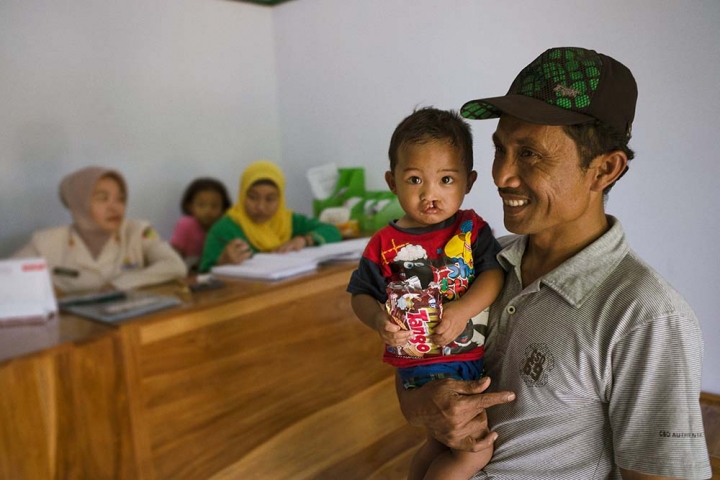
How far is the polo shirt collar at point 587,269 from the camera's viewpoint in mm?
938

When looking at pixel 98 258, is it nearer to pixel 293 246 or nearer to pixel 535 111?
pixel 293 246

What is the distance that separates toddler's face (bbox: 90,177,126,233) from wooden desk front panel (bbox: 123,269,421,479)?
0.95 m

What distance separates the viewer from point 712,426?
6.95ft

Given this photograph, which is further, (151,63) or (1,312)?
(151,63)

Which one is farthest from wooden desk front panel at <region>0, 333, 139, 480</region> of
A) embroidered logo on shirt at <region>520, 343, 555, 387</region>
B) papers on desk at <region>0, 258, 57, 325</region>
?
embroidered logo on shirt at <region>520, 343, 555, 387</region>

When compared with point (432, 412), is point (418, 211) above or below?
above

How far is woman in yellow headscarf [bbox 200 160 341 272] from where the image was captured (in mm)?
2684

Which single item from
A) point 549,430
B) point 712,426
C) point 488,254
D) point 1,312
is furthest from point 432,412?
point 712,426

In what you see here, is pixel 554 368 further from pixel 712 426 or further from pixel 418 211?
pixel 712 426

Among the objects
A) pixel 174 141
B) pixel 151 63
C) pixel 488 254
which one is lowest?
pixel 488 254

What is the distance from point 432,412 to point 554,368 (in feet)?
0.83

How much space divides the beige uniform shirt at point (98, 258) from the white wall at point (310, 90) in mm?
585

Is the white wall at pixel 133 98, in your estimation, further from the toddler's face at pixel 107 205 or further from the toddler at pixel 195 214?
the toddler's face at pixel 107 205

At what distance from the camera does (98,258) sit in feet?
7.81
